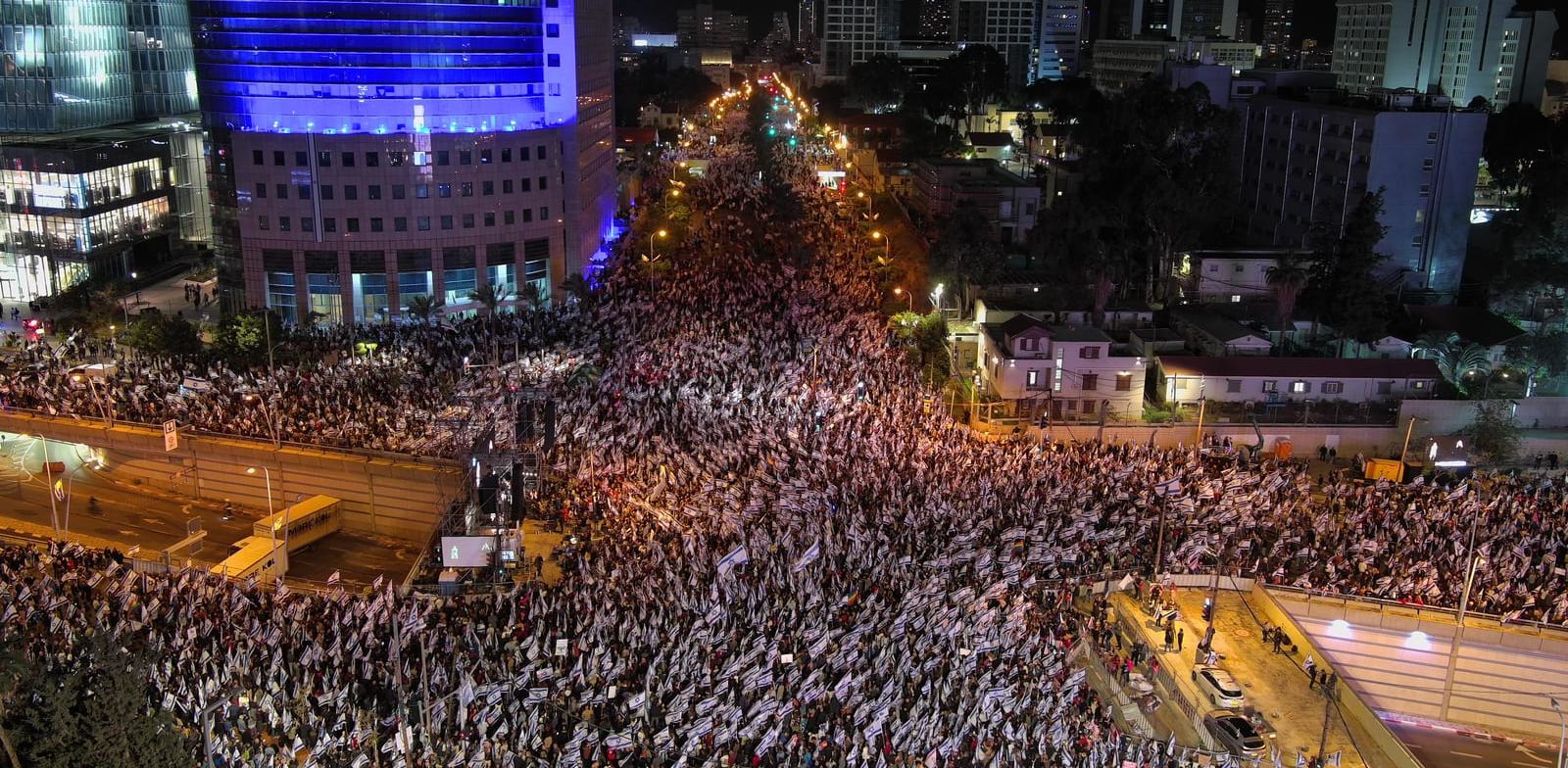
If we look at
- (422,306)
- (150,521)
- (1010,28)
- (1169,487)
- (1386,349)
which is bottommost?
(150,521)

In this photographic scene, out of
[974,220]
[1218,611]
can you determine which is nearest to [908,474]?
[1218,611]

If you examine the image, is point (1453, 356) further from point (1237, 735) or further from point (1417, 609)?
point (1237, 735)

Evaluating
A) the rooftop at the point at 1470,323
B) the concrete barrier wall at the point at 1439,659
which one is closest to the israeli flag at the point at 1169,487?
the concrete barrier wall at the point at 1439,659

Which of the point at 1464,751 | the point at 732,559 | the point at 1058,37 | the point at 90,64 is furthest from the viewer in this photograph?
the point at 1058,37

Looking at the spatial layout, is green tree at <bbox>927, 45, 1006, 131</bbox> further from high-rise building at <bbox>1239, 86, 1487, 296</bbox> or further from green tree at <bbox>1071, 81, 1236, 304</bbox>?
green tree at <bbox>1071, 81, 1236, 304</bbox>

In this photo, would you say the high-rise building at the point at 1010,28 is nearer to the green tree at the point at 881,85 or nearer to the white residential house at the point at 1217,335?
the green tree at the point at 881,85

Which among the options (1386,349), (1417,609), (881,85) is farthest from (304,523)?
(881,85)

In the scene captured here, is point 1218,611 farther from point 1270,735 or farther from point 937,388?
point 937,388
